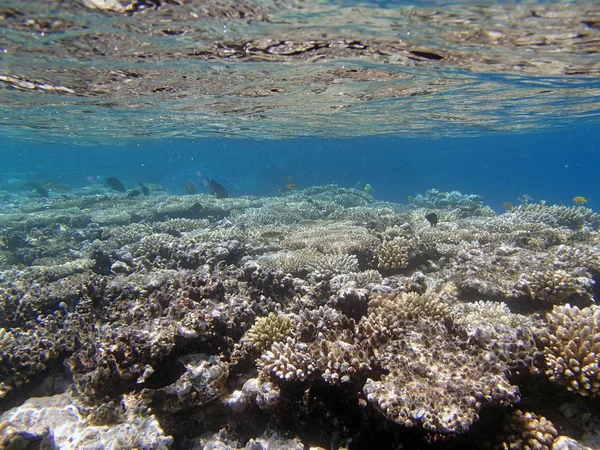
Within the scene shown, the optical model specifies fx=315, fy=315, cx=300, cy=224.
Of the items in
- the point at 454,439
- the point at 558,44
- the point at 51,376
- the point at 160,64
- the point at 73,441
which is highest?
the point at 558,44

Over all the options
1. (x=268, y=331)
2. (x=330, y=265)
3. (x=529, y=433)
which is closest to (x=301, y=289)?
(x=330, y=265)

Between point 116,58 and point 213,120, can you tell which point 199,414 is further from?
point 213,120

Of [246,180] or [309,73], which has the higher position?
[309,73]

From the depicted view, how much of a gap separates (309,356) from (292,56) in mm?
10863

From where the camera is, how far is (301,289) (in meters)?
6.76

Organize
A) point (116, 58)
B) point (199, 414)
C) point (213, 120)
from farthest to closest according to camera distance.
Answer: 1. point (213, 120)
2. point (116, 58)
3. point (199, 414)

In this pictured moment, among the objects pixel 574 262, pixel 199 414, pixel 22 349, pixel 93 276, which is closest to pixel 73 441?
pixel 199 414

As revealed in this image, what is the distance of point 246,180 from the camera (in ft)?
185

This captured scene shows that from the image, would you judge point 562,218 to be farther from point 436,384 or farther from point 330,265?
point 436,384

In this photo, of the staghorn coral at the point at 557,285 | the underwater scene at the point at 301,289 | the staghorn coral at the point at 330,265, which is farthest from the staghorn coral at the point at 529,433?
the staghorn coral at the point at 330,265

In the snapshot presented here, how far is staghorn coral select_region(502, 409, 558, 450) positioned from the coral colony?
0.02 metres

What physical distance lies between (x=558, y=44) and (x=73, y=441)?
1569 cm

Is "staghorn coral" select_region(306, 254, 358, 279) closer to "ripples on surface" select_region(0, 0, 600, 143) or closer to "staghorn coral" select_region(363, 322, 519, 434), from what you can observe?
"staghorn coral" select_region(363, 322, 519, 434)

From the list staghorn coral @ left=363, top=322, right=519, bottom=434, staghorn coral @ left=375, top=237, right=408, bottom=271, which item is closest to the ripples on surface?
staghorn coral @ left=375, top=237, right=408, bottom=271
